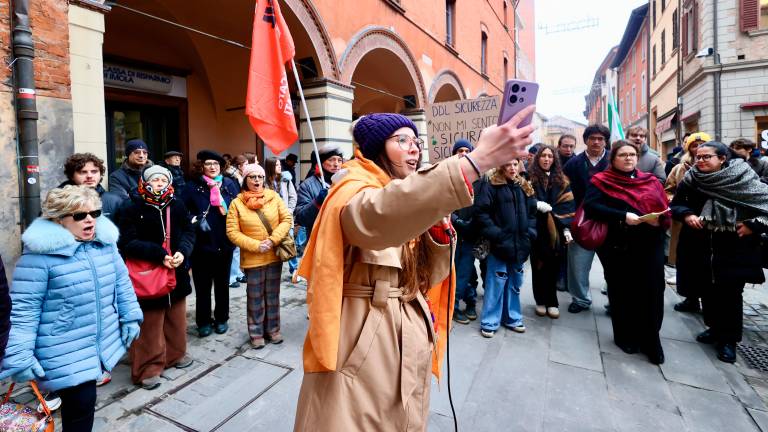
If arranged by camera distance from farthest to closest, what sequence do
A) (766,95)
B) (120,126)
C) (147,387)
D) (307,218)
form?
(766,95) → (120,126) → (307,218) → (147,387)

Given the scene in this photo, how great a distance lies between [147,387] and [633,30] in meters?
34.3

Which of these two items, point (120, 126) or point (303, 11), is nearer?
point (303, 11)

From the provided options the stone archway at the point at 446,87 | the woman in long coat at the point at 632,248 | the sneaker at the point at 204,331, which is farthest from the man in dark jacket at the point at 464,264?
the stone archway at the point at 446,87

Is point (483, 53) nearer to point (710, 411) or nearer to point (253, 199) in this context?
point (253, 199)

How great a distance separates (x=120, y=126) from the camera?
7.61m

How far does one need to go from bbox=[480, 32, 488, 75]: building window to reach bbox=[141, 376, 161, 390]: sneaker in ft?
53.9

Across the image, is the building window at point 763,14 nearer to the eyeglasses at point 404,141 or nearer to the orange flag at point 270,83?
the orange flag at point 270,83

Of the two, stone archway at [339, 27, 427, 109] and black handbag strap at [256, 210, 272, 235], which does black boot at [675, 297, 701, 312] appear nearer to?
black handbag strap at [256, 210, 272, 235]

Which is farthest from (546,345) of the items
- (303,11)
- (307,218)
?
(303,11)

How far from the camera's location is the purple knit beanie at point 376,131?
1.61m

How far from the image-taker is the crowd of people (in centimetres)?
143

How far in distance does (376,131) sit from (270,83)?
126 inches

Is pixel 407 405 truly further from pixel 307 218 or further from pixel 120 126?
pixel 120 126

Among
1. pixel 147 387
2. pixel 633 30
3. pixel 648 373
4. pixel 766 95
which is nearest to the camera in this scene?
pixel 147 387
